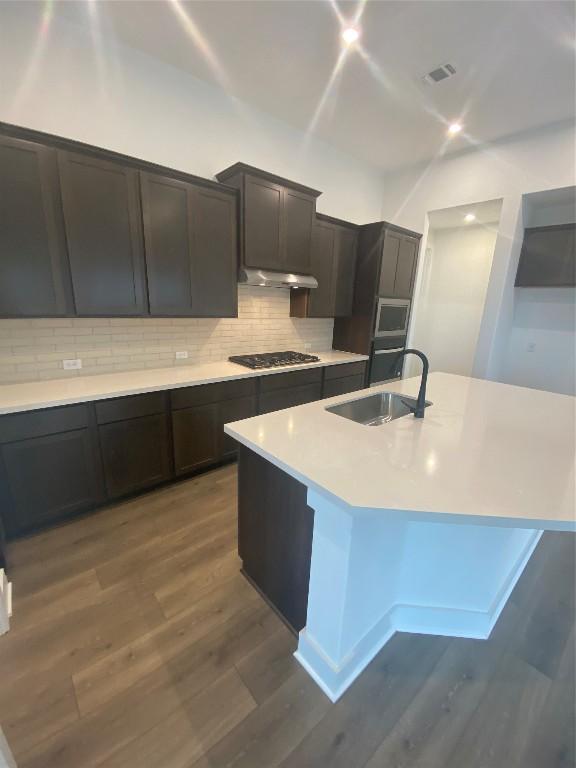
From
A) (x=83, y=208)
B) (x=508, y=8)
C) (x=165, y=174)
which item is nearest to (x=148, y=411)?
(x=83, y=208)

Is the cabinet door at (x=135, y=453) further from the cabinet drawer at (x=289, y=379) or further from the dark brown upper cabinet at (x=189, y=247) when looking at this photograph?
the cabinet drawer at (x=289, y=379)

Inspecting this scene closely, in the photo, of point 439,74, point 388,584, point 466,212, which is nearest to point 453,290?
point 466,212

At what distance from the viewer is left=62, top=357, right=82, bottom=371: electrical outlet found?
231cm

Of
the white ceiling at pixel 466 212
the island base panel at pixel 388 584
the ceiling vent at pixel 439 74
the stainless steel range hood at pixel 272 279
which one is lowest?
the island base panel at pixel 388 584

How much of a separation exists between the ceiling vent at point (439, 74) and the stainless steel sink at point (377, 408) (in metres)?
2.58

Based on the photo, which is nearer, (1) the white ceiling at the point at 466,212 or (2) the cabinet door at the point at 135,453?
(2) the cabinet door at the point at 135,453

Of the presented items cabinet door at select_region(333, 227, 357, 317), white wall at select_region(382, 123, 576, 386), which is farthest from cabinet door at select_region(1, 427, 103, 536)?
white wall at select_region(382, 123, 576, 386)

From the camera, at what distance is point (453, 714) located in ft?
3.90

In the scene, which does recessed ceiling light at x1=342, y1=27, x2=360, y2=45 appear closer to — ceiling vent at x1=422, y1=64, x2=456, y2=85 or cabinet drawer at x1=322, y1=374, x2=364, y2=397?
ceiling vent at x1=422, y1=64, x2=456, y2=85

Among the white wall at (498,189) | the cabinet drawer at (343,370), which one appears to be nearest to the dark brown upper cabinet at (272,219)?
the cabinet drawer at (343,370)

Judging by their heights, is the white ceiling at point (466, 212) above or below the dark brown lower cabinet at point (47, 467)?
above

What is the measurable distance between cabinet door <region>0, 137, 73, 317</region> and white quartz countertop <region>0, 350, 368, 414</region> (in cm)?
49

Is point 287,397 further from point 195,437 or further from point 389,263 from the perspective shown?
point 389,263

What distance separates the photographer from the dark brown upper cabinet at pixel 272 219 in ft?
8.79
